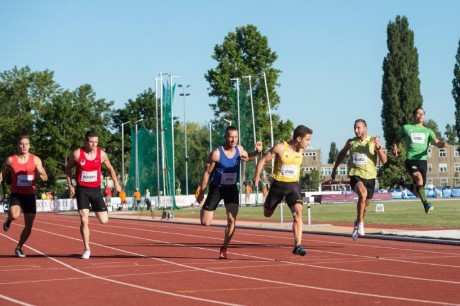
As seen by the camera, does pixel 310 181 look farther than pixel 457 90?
Yes

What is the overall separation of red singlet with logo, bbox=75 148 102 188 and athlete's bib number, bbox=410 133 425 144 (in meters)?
5.78

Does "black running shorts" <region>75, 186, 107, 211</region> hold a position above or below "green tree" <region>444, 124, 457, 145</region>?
below

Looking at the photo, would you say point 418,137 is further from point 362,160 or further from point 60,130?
point 60,130

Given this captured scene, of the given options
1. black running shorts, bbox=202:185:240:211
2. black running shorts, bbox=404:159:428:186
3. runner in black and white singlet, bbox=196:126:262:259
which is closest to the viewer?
runner in black and white singlet, bbox=196:126:262:259

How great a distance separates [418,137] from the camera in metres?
17.7

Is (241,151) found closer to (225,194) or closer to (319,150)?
(225,194)

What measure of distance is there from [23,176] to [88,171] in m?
1.39

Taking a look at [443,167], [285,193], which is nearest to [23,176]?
[285,193]

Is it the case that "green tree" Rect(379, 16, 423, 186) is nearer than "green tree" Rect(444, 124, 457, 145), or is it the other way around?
"green tree" Rect(379, 16, 423, 186)

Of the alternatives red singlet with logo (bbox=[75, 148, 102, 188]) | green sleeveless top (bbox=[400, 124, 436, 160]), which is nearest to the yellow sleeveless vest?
red singlet with logo (bbox=[75, 148, 102, 188])

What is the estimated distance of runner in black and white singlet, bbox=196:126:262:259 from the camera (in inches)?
591

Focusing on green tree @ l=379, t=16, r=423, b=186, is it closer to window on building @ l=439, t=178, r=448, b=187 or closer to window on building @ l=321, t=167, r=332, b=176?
window on building @ l=439, t=178, r=448, b=187

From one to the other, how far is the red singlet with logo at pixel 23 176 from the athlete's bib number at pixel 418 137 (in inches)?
266

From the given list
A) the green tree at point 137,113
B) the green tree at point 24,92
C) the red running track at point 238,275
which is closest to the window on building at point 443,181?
the green tree at point 137,113
